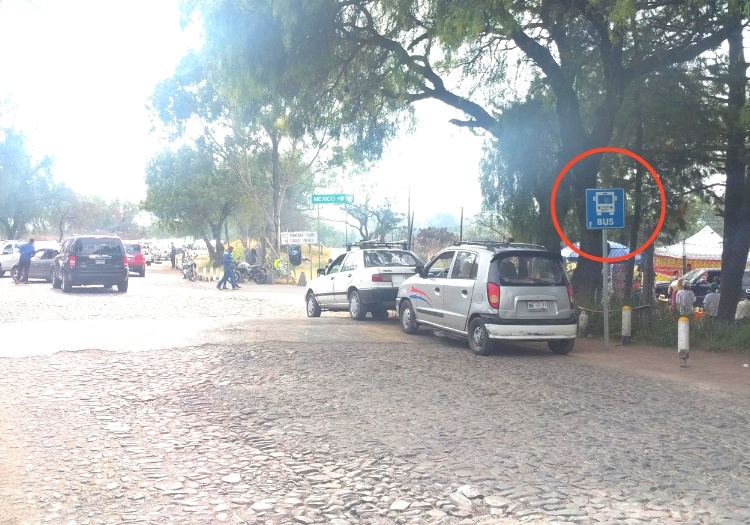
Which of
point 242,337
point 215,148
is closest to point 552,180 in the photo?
point 242,337

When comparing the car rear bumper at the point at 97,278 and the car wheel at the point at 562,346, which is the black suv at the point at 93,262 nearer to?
the car rear bumper at the point at 97,278

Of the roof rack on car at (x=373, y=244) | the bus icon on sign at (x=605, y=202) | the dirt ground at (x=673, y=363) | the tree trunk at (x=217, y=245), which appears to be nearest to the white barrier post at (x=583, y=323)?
the dirt ground at (x=673, y=363)

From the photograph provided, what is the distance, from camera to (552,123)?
18.6 metres

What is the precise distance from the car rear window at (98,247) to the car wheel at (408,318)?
14.9 meters

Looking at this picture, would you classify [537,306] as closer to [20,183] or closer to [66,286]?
[66,286]

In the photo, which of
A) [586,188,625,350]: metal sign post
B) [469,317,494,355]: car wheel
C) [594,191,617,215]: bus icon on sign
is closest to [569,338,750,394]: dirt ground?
[586,188,625,350]: metal sign post

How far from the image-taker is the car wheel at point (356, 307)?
1841 centimetres

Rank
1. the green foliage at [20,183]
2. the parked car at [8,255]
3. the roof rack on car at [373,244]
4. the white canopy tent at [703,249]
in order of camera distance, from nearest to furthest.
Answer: the roof rack on car at [373,244] < the white canopy tent at [703,249] < the parked car at [8,255] < the green foliage at [20,183]

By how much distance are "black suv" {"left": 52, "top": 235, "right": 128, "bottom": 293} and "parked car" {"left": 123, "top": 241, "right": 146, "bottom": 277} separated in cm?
1505

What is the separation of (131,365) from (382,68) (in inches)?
382

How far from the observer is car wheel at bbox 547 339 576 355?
13359 millimetres

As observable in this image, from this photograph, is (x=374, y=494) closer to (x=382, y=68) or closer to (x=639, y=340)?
(x=639, y=340)

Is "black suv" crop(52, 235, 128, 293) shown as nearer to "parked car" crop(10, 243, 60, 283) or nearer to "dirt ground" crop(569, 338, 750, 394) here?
"parked car" crop(10, 243, 60, 283)

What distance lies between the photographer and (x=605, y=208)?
13.9 meters
